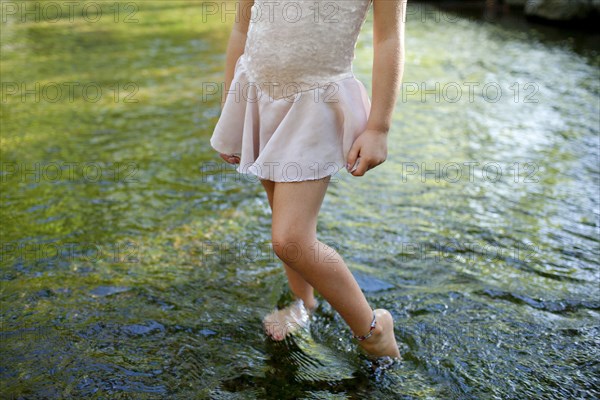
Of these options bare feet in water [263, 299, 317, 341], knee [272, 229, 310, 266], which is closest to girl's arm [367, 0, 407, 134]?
knee [272, 229, 310, 266]

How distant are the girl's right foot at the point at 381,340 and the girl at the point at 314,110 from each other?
0.25 ft

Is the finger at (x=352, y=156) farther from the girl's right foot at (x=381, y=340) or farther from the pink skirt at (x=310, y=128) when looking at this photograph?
the girl's right foot at (x=381, y=340)

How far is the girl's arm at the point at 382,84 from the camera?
68.7 inches

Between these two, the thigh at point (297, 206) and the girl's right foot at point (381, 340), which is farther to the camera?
the girl's right foot at point (381, 340)

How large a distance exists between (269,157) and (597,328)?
4.04 feet

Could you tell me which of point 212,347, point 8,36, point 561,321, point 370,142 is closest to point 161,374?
point 212,347

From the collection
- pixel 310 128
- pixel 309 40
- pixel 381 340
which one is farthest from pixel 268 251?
pixel 309 40

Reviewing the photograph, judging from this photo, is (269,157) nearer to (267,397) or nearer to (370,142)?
(370,142)

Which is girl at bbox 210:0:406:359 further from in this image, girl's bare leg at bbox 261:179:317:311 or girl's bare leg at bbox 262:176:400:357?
girl's bare leg at bbox 261:179:317:311

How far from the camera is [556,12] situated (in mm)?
7848

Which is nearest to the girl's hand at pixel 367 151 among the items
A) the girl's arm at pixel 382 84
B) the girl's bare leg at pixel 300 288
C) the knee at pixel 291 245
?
the girl's arm at pixel 382 84

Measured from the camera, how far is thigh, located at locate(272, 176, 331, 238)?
1821 mm

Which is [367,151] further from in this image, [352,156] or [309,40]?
[309,40]

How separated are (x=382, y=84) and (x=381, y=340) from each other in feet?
2.46
